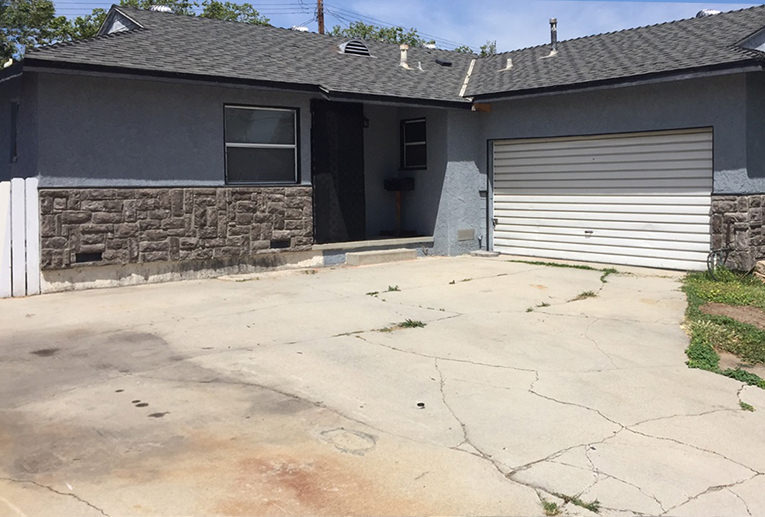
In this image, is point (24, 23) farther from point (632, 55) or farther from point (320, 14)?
point (632, 55)

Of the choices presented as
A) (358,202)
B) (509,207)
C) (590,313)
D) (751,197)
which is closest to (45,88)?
(358,202)

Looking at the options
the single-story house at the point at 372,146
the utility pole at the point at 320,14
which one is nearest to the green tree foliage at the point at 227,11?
the utility pole at the point at 320,14

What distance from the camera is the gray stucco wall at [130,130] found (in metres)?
11.1

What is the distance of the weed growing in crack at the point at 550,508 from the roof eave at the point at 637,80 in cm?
986

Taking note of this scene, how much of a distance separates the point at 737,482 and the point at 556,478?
1.16m

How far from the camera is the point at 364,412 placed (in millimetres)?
5680

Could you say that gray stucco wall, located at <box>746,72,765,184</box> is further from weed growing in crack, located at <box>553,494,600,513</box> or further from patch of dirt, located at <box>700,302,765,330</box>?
weed growing in crack, located at <box>553,494,600,513</box>

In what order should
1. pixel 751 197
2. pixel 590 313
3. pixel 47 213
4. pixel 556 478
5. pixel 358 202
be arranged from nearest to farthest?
pixel 556 478, pixel 590 313, pixel 47 213, pixel 751 197, pixel 358 202

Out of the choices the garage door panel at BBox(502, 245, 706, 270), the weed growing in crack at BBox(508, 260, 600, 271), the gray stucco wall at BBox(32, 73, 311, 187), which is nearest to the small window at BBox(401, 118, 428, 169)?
the garage door panel at BBox(502, 245, 706, 270)

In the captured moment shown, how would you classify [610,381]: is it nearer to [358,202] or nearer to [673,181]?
[673,181]

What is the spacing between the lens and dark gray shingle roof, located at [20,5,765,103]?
12.0 metres

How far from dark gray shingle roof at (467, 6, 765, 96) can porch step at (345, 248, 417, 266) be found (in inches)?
151

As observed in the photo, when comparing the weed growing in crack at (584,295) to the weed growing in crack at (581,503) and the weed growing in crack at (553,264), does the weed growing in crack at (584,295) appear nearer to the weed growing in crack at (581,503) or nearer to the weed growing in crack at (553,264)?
the weed growing in crack at (553,264)

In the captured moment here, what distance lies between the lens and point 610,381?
21.8 ft
